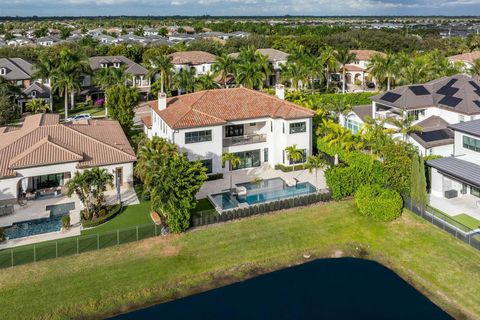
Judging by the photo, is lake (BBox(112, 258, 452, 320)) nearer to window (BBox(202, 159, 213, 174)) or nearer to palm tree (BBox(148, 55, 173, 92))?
window (BBox(202, 159, 213, 174))

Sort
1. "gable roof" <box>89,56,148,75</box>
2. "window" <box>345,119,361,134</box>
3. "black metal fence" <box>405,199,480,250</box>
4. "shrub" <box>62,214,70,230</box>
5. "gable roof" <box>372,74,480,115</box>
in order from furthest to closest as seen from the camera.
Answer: "gable roof" <box>89,56,148,75</box> < "window" <box>345,119,361,134</box> < "gable roof" <box>372,74,480,115</box> < "shrub" <box>62,214,70,230</box> < "black metal fence" <box>405,199,480,250</box>

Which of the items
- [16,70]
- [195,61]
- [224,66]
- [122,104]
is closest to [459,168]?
[122,104]

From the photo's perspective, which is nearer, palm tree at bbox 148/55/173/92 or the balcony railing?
the balcony railing

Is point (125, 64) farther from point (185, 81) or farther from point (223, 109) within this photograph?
point (223, 109)

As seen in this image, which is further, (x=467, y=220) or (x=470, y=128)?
(x=470, y=128)

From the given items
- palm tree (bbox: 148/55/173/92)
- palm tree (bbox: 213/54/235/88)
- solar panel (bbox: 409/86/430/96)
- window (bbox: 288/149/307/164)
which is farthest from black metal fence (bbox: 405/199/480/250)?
palm tree (bbox: 213/54/235/88)

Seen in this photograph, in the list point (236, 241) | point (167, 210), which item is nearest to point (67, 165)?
point (167, 210)

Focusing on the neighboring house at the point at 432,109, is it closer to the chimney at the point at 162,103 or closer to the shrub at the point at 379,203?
the shrub at the point at 379,203
